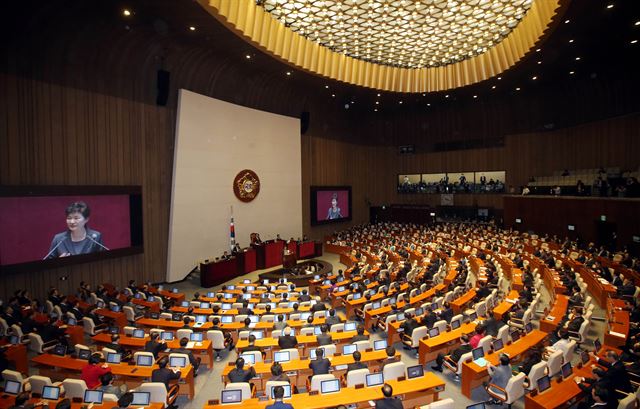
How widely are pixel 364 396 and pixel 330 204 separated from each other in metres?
24.3

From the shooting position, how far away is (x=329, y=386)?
6848mm

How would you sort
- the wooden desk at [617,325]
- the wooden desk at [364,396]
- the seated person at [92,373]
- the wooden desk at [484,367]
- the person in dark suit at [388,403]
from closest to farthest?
the person in dark suit at [388,403]
the wooden desk at [364,396]
the seated person at [92,373]
the wooden desk at [484,367]
the wooden desk at [617,325]

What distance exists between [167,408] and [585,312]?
39.0 ft

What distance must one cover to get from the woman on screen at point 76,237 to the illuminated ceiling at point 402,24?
505 inches

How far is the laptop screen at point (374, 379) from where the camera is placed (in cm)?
707

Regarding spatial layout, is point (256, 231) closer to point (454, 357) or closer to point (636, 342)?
point (454, 357)

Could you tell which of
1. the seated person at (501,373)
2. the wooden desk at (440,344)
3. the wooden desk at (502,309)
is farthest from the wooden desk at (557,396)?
the wooden desk at (502,309)

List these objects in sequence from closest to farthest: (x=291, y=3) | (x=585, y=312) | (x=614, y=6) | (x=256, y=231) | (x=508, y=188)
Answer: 1. (x=585, y=312)
2. (x=614, y=6)
3. (x=291, y=3)
4. (x=256, y=231)
5. (x=508, y=188)

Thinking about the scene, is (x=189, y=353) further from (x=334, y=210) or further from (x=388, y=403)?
(x=334, y=210)

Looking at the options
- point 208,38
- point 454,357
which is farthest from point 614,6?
point 208,38

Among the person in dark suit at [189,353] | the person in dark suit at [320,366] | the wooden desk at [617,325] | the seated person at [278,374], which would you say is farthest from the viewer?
the person in dark suit at [189,353]

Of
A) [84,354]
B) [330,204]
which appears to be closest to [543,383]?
[84,354]

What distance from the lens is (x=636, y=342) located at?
8.26 metres

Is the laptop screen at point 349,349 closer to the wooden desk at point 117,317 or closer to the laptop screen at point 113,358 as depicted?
the laptop screen at point 113,358
